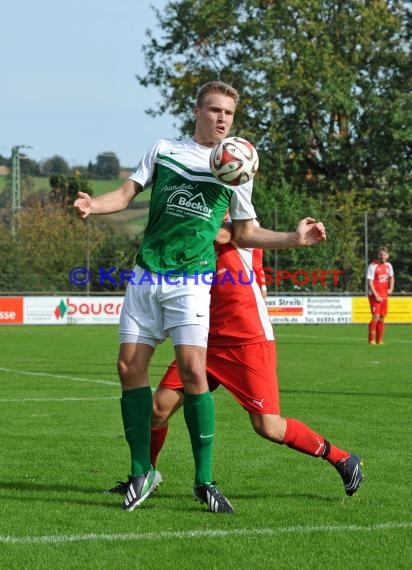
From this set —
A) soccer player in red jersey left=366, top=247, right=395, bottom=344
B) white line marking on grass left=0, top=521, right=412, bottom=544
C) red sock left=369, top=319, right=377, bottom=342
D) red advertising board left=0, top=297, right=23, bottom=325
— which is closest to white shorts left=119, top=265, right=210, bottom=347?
white line marking on grass left=0, top=521, right=412, bottom=544

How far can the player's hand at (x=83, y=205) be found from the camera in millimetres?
5750

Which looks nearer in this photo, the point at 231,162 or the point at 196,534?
the point at 196,534

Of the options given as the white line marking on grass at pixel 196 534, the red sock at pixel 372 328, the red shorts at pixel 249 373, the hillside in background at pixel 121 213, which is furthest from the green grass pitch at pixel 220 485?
the hillside in background at pixel 121 213

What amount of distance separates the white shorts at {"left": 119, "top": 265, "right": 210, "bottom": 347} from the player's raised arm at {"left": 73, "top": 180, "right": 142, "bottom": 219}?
14.1 inches

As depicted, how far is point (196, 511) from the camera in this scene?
590 centimetres

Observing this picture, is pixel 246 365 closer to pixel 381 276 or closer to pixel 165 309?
pixel 165 309

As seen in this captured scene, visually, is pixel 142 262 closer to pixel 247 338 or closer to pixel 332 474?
pixel 247 338

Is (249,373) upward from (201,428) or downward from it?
upward

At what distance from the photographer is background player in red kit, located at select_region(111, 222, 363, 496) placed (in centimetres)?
614

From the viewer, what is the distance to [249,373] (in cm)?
615

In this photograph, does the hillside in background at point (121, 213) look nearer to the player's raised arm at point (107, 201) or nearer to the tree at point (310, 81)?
the tree at point (310, 81)

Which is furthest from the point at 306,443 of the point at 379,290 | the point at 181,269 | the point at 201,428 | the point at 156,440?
the point at 379,290

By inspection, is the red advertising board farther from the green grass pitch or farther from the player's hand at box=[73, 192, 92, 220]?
the player's hand at box=[73, 192, 92, 220]

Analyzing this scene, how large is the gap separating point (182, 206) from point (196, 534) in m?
1.73
